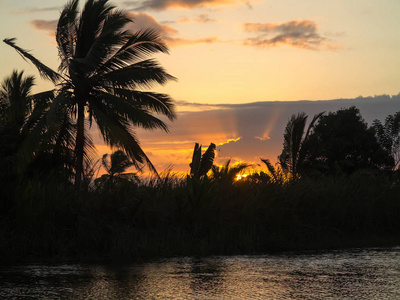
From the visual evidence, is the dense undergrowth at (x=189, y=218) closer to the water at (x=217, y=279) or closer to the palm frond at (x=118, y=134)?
the water at (x=217, y=279)

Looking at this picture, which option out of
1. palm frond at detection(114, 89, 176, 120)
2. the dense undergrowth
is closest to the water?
the dense undergrowth

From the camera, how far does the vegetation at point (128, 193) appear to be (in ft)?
41.2

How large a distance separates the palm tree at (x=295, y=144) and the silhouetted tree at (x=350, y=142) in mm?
15008

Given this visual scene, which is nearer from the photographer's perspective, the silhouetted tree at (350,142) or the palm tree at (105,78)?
the palm tree at (105,78)

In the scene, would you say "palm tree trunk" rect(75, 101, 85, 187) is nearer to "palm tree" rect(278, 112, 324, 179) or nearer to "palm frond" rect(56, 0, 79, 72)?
"palm frond" rect(56, 0, 79, 72)

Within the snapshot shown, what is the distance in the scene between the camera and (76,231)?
41.9 feet

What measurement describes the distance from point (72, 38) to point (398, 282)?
19842mm

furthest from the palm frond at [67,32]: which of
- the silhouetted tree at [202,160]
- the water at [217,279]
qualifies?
the water at [217,279]

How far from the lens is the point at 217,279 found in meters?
8.48

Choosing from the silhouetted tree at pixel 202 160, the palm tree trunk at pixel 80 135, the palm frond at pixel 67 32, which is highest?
the palm frond at pixel 67 32

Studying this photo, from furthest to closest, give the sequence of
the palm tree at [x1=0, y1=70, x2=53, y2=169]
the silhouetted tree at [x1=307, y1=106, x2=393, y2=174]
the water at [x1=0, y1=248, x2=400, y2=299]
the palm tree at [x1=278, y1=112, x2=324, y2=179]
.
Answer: the silhouetted tree at [x1=307, y1=106, x2=393, y2=174]
the palm tree at [x1=278, y1=112, x2=324, y2=179]
the palm tree at [x1=0, y1=70, x2=53, y2=169]
the water at [x1=0, y1=248, x2=400, y2=299]

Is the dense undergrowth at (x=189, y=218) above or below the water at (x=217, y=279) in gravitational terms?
above

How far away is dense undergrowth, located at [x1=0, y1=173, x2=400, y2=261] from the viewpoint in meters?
12.2

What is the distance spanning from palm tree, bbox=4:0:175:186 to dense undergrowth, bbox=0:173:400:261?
7270 mm
